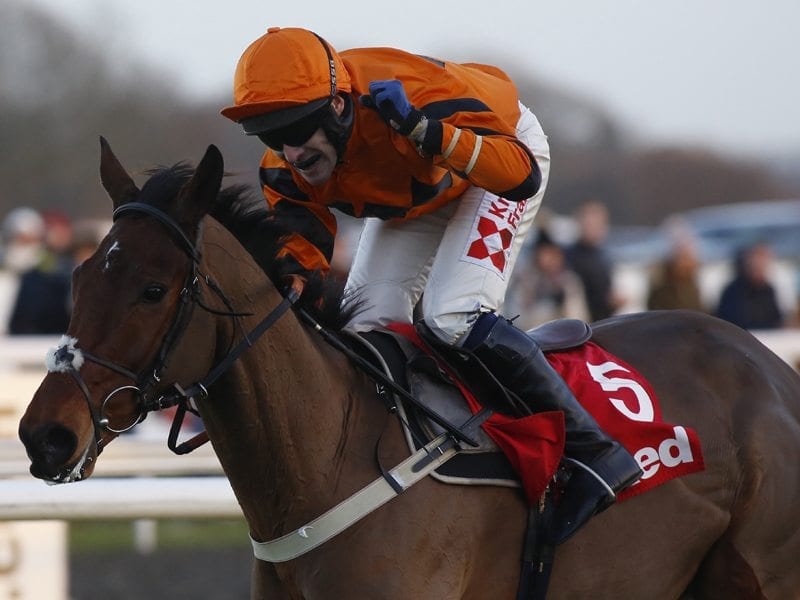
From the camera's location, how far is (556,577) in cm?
341

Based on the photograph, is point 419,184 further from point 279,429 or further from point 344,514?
point 344,514

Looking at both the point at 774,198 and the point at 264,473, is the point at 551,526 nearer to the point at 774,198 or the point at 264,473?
the point at 264,473

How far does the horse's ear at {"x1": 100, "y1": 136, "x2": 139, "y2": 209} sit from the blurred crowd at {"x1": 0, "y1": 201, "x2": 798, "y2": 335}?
14.8 ft

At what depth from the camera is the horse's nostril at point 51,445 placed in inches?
106

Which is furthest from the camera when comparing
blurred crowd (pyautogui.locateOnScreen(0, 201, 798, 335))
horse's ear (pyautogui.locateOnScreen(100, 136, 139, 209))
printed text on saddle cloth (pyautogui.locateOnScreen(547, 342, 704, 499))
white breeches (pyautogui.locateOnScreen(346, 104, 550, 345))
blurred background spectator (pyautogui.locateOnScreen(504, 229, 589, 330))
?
blurred background spectator (pyautogui.locateOnScreen(504, 229, 589, 330))

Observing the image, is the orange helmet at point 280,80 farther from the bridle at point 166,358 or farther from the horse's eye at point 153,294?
the horse's eye at point 153,294

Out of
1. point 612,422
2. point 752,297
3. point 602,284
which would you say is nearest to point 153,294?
point 612,422

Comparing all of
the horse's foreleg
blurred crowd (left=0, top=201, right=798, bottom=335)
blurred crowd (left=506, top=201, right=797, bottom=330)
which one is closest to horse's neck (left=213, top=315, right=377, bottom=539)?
the horse's foreleg

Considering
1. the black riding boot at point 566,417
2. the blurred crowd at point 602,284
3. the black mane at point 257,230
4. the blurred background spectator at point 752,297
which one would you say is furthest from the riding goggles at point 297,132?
the blurred background spectator at point 752,297

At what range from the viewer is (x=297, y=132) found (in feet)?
10.6

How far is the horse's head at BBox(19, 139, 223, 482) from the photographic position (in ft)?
8.96

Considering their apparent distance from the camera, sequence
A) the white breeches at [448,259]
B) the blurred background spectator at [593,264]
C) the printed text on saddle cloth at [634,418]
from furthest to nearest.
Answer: the blurred background spectator at [593,264] < the printed text on saddle cloth at [634,418] < the white breeches at [448,259]

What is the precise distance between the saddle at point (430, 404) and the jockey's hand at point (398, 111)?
0.56 m

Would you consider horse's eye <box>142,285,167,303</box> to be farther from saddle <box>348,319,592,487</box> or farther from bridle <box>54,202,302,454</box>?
saddle <box>348,319,592,487</box>
